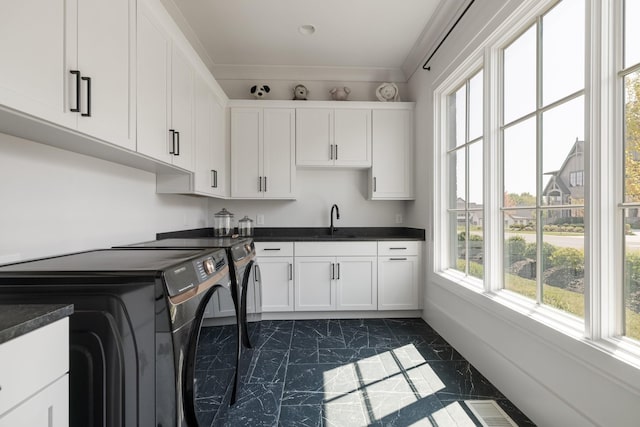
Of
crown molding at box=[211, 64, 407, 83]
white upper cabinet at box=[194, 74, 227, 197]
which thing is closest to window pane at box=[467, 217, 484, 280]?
crown molding at box=[211, 64, 407, 83]

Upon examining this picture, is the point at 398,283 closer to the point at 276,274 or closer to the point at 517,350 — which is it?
the point at 276,274

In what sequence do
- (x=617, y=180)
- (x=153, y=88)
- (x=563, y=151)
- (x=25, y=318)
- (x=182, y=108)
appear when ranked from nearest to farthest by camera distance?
(x=25, y=318), (x=617, y=180), (x=563, y=151), (x=153, y=88), (x=182, y=108)

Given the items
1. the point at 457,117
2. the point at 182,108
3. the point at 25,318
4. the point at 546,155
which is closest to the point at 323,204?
the point at 457,117

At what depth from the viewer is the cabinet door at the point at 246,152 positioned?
11.0 ft

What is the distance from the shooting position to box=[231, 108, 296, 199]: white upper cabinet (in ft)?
11.0

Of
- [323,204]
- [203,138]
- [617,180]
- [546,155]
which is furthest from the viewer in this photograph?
[323,204]

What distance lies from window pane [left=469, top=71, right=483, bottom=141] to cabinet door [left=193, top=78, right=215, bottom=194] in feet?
7.05

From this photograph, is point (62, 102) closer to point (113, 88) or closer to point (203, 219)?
point (113, 88)

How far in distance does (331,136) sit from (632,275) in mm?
2656

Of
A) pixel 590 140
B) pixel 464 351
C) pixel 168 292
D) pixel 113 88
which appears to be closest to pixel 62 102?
pixel 113 88

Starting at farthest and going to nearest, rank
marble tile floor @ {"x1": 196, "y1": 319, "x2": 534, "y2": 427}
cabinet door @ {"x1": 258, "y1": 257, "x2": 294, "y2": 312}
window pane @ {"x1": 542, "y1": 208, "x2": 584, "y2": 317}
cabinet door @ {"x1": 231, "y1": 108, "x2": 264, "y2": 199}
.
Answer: cabinet door @ {"x1": 231, "y1": 108, "x2": 264, "y2": 199}
cabinet door @ {"x1": 258, "y1": 257, "x2": 294, "y2": 312}
marble tile floor @ {"x1": 196, "y1": 319, "x2": 534, "y2": 427}
window pane @ {"x1": 542, "y1": 208, "x2": 584, "y2": 317}

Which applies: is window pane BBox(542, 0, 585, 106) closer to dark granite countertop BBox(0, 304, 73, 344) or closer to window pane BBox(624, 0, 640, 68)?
window pane BBox(624, 0, 640, 68)

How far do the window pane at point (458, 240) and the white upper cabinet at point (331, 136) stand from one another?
1.18 metres

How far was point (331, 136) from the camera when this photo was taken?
3.41m
